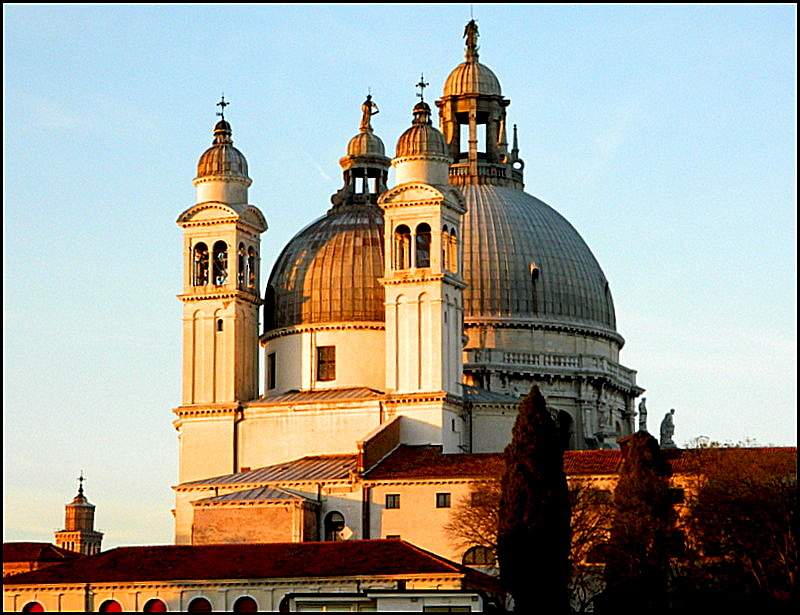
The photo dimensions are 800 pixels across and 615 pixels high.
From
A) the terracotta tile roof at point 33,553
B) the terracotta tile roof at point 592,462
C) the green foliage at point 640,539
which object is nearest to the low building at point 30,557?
the terracotta tile roof at point 33,553

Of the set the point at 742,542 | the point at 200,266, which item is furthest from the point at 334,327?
the point at 742,542

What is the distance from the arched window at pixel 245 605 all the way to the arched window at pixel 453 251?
65.2 ft

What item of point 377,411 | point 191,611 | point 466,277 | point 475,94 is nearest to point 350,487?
point 377,411

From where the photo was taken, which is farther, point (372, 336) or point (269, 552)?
point (372, 336)

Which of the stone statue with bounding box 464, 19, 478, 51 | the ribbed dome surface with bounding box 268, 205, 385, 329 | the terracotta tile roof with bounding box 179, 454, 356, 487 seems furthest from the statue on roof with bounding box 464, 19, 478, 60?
the terracotta tile roof with bounding box 179, 454, 356, 487

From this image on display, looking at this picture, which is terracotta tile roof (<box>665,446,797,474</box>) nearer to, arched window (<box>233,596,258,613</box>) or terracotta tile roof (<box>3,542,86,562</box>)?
arched window (<box>233,596,258,613</box>)

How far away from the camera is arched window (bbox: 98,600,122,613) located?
63.9 meters

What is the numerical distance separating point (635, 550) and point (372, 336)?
22.1 metres

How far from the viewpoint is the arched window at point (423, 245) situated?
76812 mm

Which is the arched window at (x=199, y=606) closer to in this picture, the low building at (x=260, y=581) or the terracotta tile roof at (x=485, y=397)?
the low building at (x=260, y=581)

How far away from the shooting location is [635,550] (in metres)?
60.3

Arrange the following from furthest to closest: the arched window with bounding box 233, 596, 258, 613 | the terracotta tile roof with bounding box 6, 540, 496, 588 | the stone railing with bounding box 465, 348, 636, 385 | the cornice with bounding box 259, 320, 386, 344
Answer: the stone railing with bounding box 465, 348, 636, 385 < the cornice with bounding box 259, 320, 386, 344 < the arched window with bounding box 233, 596, 258, 613 < the terracotta tile roof with bounding box 6, 540, 496, 588

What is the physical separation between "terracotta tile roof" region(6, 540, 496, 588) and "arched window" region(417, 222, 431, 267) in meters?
15.3

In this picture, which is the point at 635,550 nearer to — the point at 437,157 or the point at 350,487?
the point at 350,487
